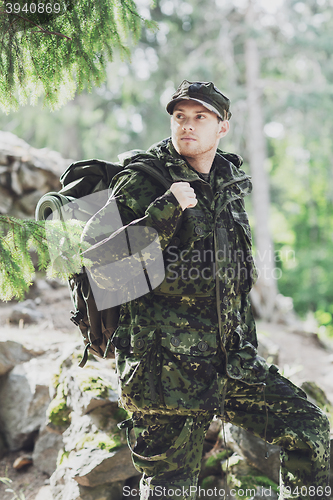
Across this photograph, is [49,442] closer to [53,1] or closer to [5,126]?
[53,1]

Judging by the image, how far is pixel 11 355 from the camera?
4914 mm

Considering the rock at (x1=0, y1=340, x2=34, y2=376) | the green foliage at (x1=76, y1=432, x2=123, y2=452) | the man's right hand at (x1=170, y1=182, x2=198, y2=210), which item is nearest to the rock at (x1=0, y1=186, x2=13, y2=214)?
the rock at (x1=0, y1=340, x2=34, y2=376)

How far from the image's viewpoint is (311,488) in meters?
2.56

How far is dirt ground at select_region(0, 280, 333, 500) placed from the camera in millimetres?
4031

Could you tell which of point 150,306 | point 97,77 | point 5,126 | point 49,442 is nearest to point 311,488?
point 150,306

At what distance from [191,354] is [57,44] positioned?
206cm

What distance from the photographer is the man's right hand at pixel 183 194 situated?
2.40 m

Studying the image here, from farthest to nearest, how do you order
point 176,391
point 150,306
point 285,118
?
1. point 285,118
2. point 150,306
3. point 176,391

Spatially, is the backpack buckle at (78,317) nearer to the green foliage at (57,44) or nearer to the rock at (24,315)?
the green foliage at (57,44)

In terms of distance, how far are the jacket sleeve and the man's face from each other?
0.38 meters

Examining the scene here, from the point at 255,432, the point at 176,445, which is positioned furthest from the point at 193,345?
the point at 255,432

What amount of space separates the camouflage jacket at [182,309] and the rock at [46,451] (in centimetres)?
202

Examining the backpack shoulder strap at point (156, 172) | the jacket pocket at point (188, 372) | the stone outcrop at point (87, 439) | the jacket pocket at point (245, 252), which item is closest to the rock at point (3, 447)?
the stone outcrop at point (87, 439)

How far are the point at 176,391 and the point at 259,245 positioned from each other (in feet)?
36.5
